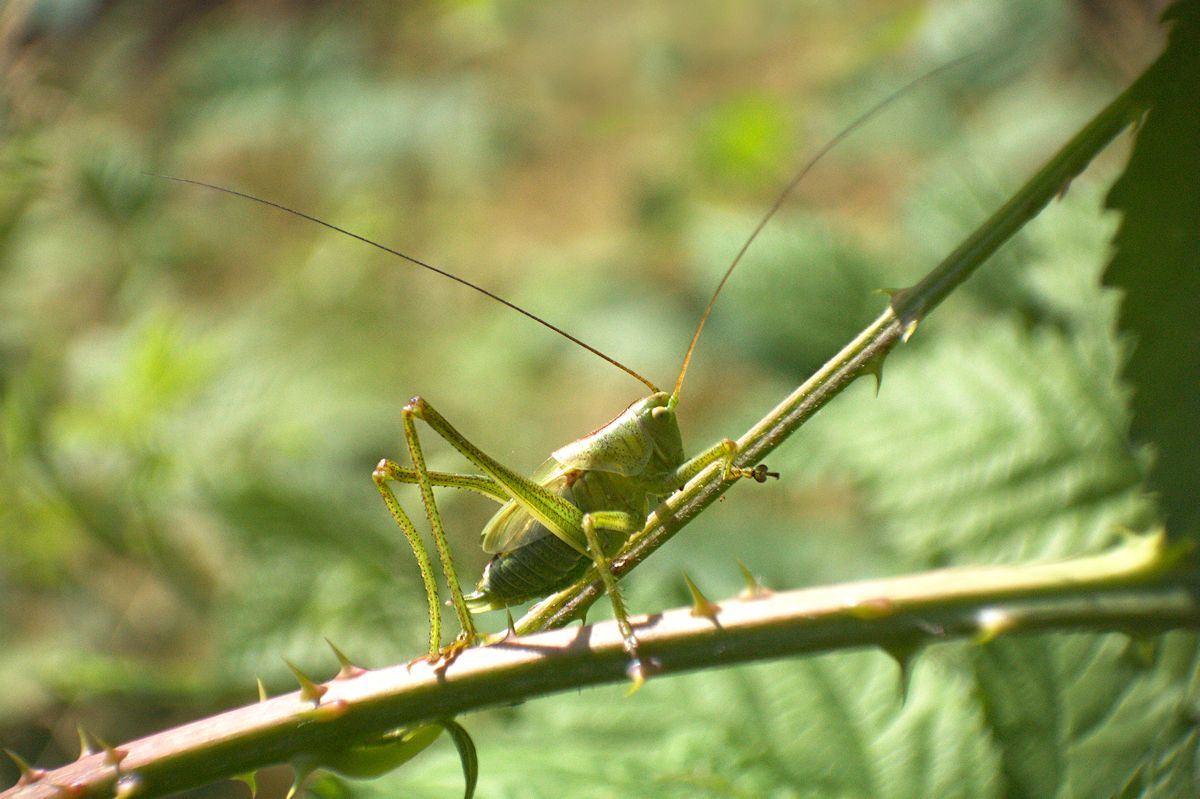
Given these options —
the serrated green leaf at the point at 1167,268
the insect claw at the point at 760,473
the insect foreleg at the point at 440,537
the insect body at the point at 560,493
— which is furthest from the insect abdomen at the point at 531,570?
the serrated green leaf at the point at 1167,268

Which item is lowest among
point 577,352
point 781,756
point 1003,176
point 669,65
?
point 781,756

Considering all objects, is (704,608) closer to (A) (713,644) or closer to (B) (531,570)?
(A) (713,644)

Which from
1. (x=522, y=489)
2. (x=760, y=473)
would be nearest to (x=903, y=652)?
(x=760, y=473)

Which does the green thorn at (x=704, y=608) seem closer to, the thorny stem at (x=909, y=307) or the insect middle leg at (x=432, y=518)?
the thorny stem at (x=909, y=307)

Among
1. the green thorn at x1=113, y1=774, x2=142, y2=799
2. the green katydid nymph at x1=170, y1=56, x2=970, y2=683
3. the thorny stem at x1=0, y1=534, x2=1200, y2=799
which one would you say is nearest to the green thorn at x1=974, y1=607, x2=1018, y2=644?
the thorny stem at x1=0, y1=534, x2=1200, y2=799

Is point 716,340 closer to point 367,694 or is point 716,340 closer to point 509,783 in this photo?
point 509,783

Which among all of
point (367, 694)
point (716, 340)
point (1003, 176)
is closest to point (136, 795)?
point (367, 694)
